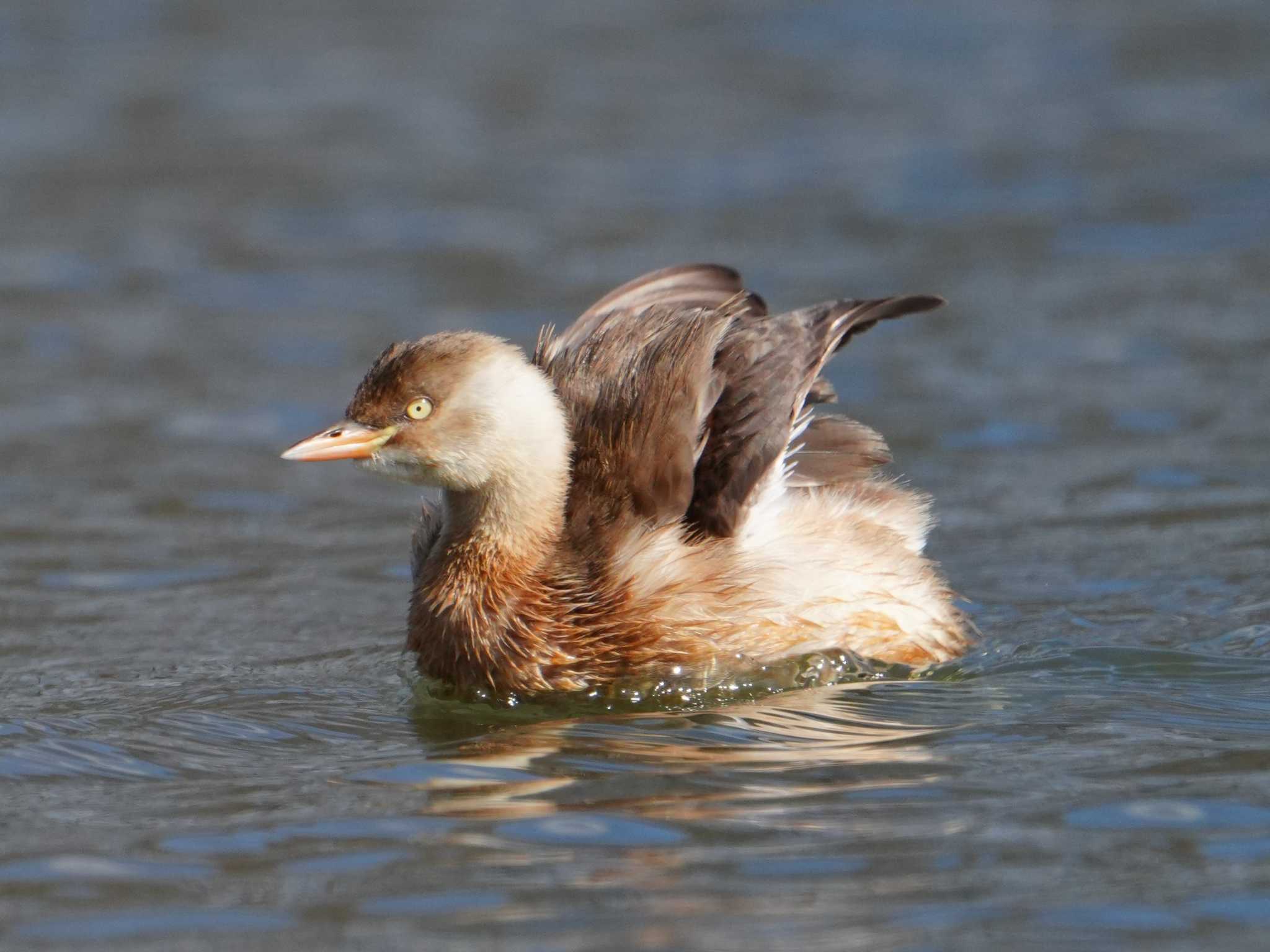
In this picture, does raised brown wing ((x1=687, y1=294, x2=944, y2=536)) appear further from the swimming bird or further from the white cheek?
the white cheek

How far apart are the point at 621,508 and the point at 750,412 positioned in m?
0.57

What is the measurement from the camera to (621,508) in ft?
23.6

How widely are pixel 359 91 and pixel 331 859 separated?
1344 centimetres

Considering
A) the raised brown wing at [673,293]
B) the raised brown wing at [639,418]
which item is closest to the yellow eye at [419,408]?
the raised brown wing at [639,418]

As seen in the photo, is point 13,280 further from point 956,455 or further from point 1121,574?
point 1121,574

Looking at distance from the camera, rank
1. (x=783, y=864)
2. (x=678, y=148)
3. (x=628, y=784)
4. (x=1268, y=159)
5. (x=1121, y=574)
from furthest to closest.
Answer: (x=678, y=148)
(x=1268, y=159)
(x=1121, y=574)
(x=628, y=784)
(x=783, y=864)

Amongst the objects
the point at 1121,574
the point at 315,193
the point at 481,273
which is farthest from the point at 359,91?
the point at 1121,574

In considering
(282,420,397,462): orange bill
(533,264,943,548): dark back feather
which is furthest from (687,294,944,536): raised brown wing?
(282,420,397,462): orange bill

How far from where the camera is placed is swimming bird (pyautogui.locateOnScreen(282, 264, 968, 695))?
23.2ft

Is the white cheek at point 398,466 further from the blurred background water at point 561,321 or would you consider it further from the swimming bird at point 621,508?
the blurred background water at point 561,321

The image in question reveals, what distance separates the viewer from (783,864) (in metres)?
5.56

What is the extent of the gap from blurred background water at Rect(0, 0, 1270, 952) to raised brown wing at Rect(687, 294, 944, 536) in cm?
74

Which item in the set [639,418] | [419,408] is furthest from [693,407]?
[419,408]

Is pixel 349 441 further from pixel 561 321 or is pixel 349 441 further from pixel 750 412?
pixel 561 321
